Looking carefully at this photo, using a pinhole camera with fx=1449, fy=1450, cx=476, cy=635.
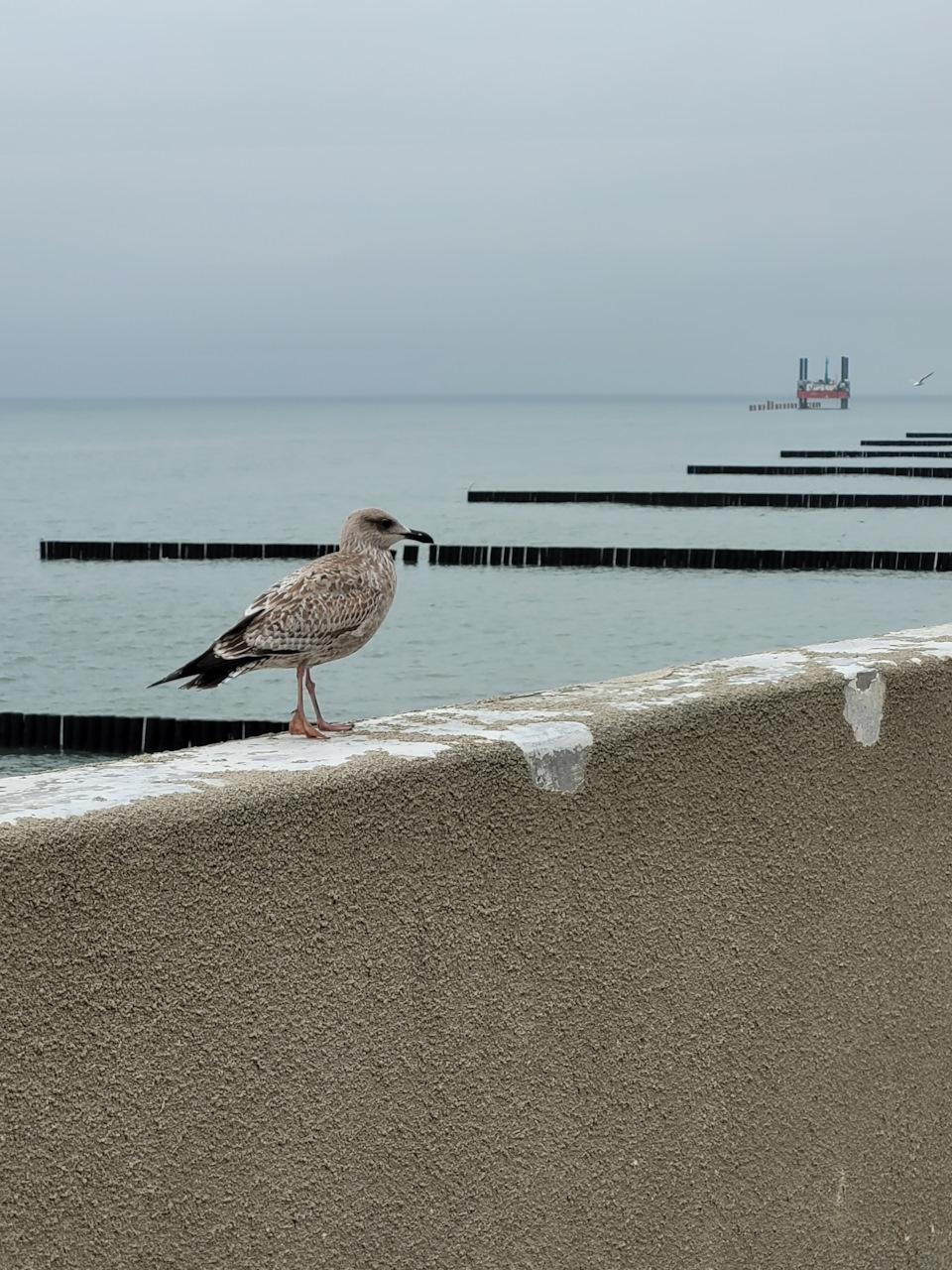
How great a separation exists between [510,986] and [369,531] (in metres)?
0.97

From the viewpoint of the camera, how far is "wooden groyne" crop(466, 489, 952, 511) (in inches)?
1777

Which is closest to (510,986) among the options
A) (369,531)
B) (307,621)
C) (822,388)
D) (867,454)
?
(307,621)

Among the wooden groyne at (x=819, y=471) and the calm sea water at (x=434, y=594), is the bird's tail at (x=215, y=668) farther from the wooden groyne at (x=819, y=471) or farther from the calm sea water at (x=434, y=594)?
the wooden groyne at (x=819, y=471)

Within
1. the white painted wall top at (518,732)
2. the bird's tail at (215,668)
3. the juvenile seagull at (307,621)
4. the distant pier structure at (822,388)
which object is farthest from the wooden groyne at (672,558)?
the distant pier structure at (822,388)

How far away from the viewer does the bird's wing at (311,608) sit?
2.19 metres

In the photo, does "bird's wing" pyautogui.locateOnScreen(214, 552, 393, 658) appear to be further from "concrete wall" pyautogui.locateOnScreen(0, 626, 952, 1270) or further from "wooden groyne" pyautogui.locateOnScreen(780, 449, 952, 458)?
"wooden groyne" pyautogui.locateOnScreen(780, 449, 952, 458)

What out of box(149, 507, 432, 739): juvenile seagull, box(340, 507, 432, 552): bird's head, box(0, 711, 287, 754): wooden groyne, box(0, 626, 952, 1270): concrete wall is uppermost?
box(340, 507, 432, 552): bird's head

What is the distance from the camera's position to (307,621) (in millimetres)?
2213

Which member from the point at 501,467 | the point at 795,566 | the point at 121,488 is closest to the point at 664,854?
the point at 795,566

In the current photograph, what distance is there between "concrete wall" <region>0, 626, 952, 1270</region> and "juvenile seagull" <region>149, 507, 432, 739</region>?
0.30 meters

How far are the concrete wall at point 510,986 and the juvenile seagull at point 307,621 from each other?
296mm

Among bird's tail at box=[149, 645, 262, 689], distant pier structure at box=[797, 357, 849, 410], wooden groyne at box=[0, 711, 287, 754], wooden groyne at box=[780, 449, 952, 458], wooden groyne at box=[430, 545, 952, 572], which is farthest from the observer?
distant pier structure at box=[797, 357, 849, 410]

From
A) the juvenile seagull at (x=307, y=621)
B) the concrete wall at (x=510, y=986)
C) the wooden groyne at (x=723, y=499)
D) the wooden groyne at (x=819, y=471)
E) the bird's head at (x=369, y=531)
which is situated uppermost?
the bird's head at (x=369, y=531)

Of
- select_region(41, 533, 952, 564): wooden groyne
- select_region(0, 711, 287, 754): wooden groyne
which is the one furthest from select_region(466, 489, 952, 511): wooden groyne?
select_region(0, 711, 287, 754): wooden groyne
